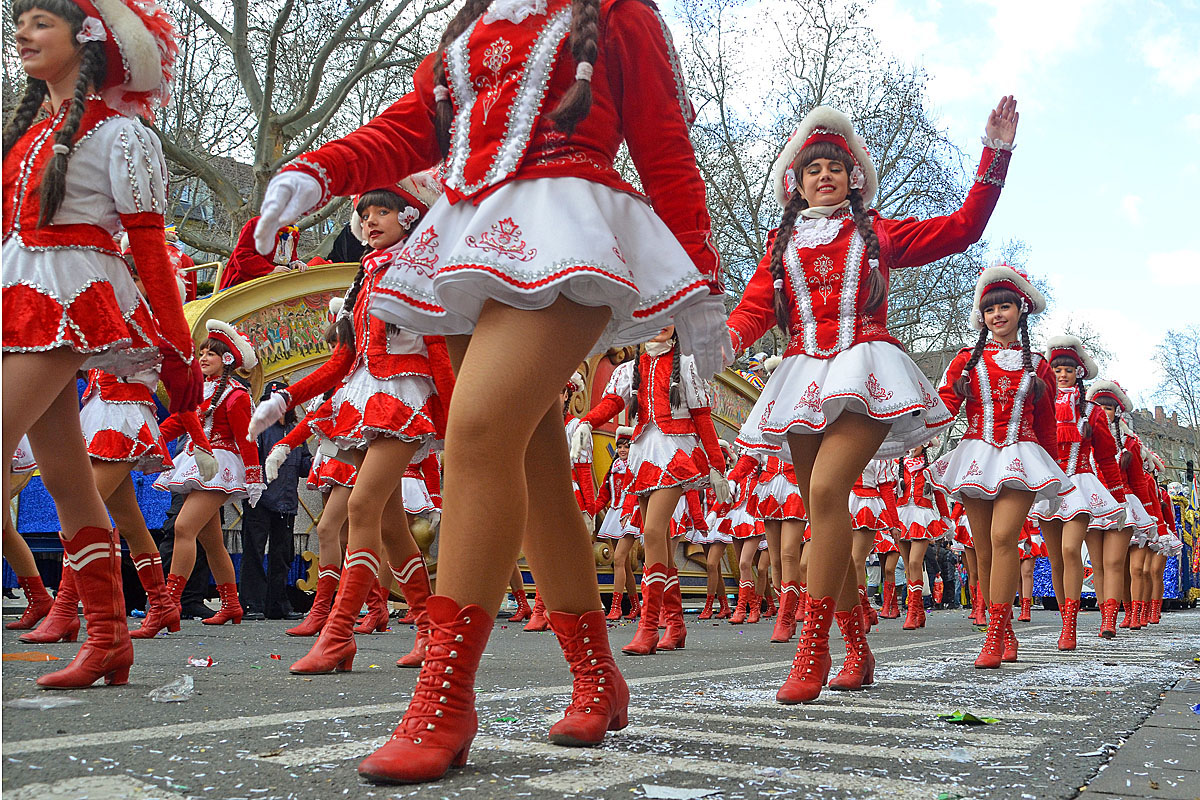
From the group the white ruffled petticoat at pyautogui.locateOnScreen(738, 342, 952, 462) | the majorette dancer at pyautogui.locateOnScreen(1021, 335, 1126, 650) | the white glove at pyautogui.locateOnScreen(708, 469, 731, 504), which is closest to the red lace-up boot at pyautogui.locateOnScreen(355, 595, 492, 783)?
the white ruffled petticoat at pyautogui.locateOnScreen(738, 342, 952, 462)

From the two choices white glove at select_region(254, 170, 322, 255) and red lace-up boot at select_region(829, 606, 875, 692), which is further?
red lace-up boot at select_region(829, 606, 875, 692)

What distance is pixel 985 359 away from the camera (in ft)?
21.1

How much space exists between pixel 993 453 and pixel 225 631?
5224mm

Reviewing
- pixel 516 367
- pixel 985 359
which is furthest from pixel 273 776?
pixel 985 359

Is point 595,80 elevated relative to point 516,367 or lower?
elevated

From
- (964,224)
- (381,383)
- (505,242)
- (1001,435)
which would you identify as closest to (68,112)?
(505,242)

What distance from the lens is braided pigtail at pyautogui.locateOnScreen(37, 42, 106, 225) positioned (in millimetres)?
3281

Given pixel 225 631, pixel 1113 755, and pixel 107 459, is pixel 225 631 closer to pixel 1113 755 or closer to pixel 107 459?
pixel 107 459

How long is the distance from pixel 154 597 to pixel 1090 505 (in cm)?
742

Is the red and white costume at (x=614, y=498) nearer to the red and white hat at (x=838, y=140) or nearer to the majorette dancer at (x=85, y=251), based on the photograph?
the red and white hat at (x=838, y=140)

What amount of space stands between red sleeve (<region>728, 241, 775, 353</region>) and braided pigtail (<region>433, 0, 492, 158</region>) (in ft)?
5.23

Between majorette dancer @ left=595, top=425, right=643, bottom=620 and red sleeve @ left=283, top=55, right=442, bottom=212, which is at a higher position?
red sleeve @ left=283, top=55, right=442, bottom=212

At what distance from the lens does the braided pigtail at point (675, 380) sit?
25.1 ft

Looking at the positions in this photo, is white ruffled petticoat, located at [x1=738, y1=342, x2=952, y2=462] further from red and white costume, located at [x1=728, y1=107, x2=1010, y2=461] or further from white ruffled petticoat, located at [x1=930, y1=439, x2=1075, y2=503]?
white ruffled petticoat, located at [x1=930, y1=439, x2=1075, y2=503]
